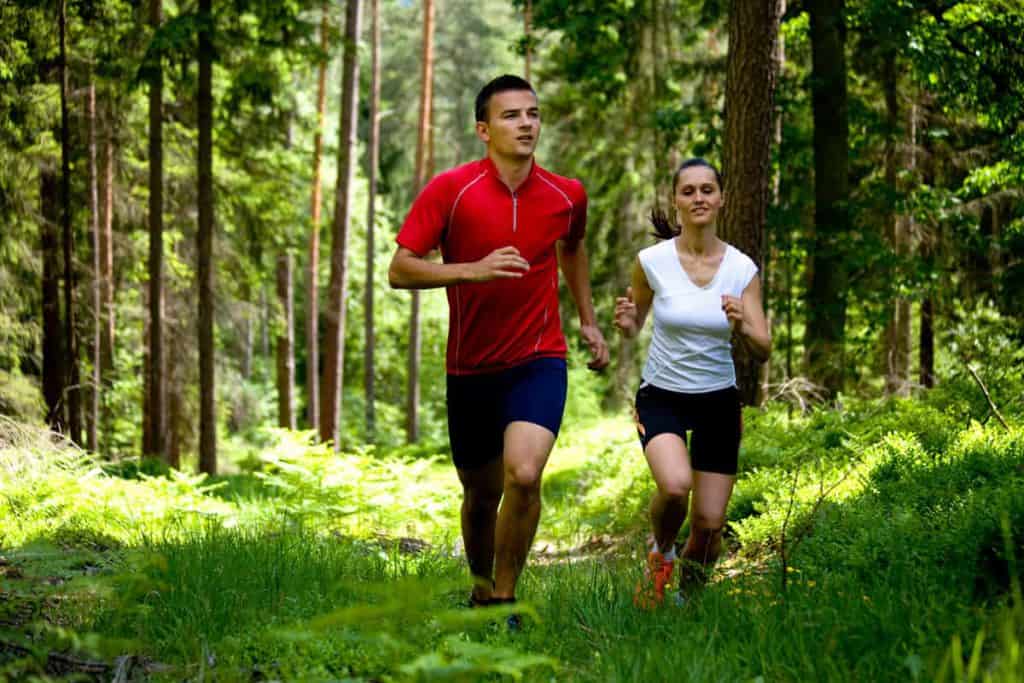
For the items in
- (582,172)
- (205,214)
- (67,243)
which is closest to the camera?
(67,243)

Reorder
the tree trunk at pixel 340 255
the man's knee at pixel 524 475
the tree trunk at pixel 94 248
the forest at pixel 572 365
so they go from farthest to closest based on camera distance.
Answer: the tree trunk at pixel 340 255, the tree trunk at pixel 94 248, the man's knee at pixel 524 475, the forest at pixel 572 365

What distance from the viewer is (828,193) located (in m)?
14.8

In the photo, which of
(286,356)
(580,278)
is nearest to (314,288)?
(286,356)

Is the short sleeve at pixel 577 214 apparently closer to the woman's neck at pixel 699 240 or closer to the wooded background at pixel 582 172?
the woman's neck at pixel 699 240

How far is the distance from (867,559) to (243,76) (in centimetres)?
1663

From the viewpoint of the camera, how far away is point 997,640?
335 cm

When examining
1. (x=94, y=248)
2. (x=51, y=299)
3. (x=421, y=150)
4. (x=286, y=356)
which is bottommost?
(x=286, y=356)

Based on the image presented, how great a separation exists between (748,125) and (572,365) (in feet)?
83.6

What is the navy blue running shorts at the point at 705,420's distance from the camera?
222 inches

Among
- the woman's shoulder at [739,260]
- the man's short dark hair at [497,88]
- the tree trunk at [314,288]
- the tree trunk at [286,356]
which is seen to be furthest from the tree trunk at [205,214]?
the woman's shoulder at [739,260]

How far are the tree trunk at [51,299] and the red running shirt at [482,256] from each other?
10.8 meters

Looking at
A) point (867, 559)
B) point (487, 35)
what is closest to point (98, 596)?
point (867, 559)

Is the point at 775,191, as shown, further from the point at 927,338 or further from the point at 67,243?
the point at 67,243

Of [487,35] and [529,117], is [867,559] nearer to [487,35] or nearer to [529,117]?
[529,117]
